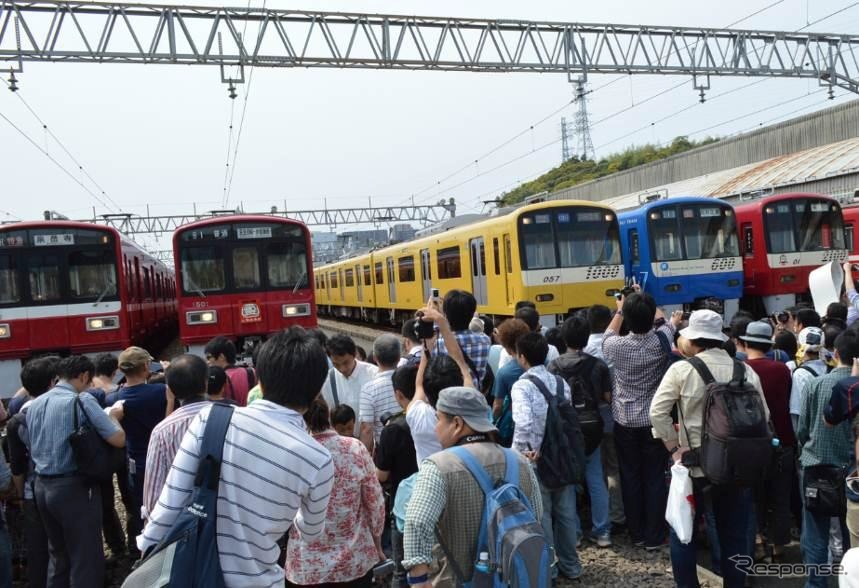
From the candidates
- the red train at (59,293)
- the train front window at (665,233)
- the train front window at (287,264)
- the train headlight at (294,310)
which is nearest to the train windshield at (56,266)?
the red train at (59,293)

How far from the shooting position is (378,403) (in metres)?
4.30

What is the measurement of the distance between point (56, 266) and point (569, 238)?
8.53 metres

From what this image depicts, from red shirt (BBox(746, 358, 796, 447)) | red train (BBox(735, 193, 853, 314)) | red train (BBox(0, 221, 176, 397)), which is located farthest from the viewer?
red train (BBox(735, 193, 853, 314))

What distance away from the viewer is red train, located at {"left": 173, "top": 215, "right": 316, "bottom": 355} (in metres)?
11.1

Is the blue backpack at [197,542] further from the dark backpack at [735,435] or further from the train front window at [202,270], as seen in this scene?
the train front window at [202,270]

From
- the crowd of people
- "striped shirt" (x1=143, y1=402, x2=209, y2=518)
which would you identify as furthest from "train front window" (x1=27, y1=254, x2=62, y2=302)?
"striped shirt" (x1=143, y1=402, x2=209, y2=518)

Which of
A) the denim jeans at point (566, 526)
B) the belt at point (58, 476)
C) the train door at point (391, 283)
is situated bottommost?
the denim jeans at point (566, 526)

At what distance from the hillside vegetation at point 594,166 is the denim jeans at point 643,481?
46952 millimetres

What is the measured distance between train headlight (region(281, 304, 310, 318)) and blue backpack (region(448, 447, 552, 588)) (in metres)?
9.08

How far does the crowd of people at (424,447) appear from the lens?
2.35 meters

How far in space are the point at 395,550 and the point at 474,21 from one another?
14033 mm

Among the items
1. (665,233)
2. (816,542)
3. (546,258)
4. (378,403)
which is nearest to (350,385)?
(378,403)

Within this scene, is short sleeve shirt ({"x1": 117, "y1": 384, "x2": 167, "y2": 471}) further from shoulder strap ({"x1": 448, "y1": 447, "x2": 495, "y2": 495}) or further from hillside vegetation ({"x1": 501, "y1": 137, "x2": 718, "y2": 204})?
hillside vegetation ({"x1": 501, "y1": 137, "x2": 718, "y2": 204})

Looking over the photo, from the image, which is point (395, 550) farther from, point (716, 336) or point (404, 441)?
point (716, 336)
